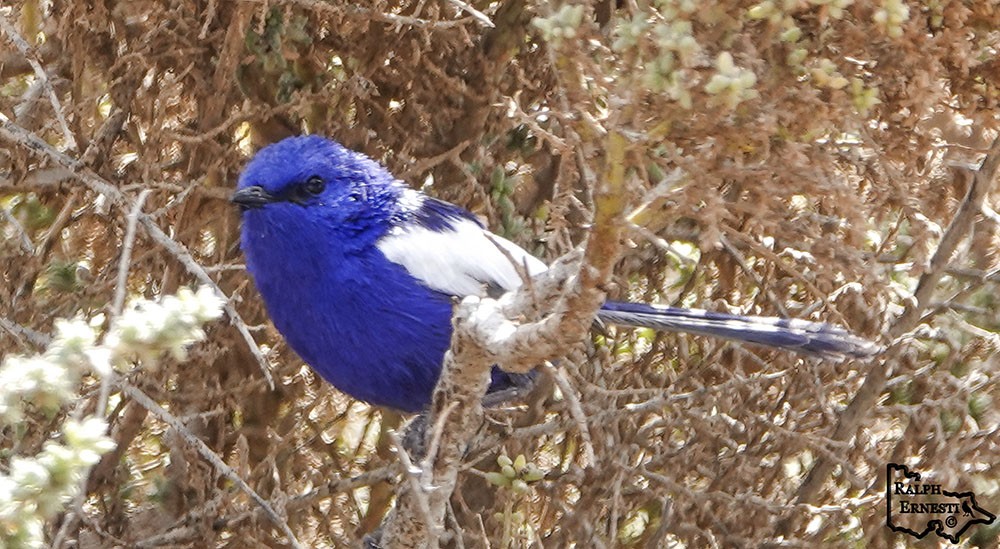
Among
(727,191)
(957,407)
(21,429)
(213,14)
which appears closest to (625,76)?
(727,191)

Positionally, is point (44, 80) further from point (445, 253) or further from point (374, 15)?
point (445, 253)

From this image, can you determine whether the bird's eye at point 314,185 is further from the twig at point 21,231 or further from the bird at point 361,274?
the twig at point 21,231

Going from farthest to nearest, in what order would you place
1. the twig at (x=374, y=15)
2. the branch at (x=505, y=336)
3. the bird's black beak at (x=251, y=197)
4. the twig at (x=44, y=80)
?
the bird's black beak at (x=251, y=197) < the twig at (x=374, y=15) < the twig at (x=44, y=80) < the branch at (x=505, y=336)

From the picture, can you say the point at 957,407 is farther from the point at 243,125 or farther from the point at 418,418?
the point at 243,125

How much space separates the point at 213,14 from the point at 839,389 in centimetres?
203

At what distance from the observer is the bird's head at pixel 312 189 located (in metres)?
3.59

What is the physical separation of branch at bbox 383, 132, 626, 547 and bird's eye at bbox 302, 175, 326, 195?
2.75 ft

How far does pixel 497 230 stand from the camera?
12.4ft

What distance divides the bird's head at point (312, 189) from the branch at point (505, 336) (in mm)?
778

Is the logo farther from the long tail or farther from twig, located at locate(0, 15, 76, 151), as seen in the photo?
twig, located at locate(0, 15, 76, 151)

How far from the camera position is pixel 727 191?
11.5 feet

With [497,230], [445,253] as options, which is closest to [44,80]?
[445,253]

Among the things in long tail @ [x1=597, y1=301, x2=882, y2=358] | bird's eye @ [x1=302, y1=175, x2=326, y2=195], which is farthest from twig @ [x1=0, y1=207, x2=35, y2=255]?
long tail @ [x1=597, y1=301, x2=882, y2=358]

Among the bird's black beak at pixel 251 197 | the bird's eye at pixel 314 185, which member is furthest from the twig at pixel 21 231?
the bird's eye at pixel 314 185
